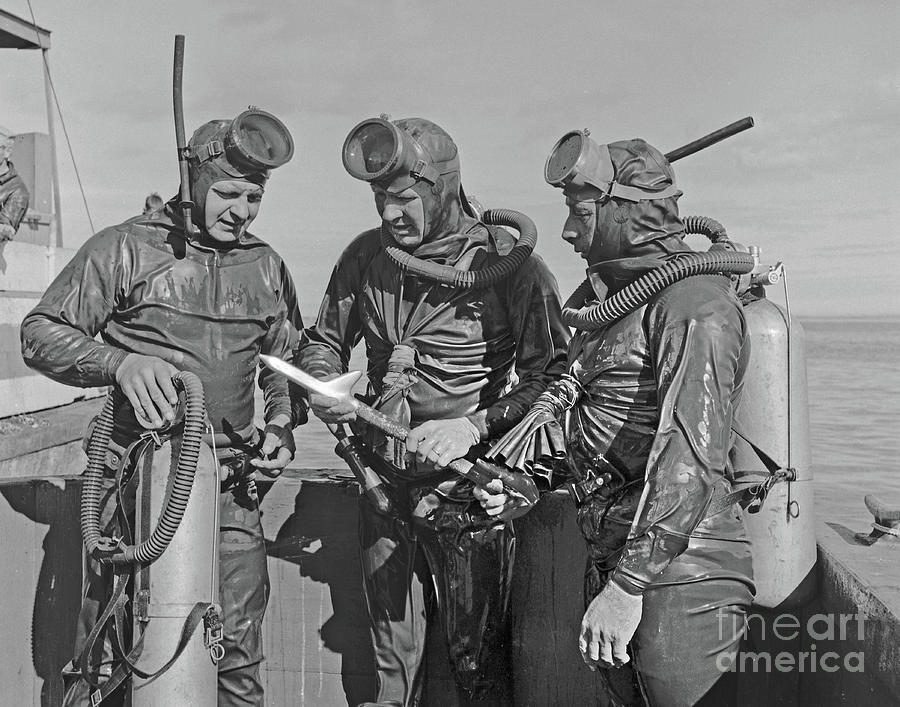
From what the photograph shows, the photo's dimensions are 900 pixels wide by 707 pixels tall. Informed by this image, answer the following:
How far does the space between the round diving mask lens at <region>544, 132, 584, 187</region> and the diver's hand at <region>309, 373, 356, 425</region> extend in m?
0.93

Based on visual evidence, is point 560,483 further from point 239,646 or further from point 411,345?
point 239,646

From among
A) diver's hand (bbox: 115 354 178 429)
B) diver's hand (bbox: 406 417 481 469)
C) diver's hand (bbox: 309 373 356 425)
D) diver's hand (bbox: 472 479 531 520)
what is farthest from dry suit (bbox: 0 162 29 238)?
diver's hand (bbox: 472 479 531 520)

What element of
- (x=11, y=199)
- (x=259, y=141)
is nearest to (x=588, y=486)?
(x=259, y=141)

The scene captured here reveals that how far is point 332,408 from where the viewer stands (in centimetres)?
286

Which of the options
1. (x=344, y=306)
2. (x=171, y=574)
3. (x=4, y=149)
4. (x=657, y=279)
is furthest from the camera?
(x=4, y=149)

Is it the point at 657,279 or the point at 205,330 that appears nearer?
the point at 657,279

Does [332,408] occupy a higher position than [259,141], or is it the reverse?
[259,141]

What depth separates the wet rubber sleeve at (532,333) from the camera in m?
3.07

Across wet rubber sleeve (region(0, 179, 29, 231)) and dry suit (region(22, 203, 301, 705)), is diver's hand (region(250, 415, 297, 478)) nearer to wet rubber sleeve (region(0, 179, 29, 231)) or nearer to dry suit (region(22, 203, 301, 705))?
dry suit (region(22, 203, 301, 705))

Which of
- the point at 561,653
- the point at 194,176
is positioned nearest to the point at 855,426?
the point at 561,653

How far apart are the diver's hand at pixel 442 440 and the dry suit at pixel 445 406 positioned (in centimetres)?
15

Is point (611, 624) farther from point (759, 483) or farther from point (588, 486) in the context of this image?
point (759, 483)

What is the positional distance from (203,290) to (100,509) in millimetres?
835

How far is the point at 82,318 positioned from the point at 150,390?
458 millimetres
